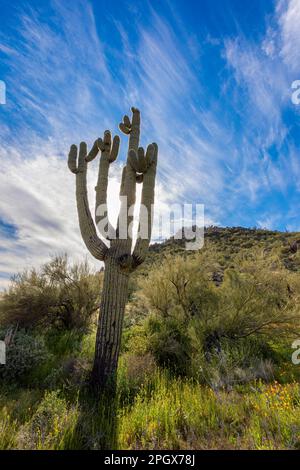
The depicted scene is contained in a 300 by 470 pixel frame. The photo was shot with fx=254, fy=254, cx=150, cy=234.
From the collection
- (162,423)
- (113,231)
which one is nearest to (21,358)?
(113,231)

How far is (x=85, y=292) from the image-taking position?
884cm

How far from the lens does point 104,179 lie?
6246mm

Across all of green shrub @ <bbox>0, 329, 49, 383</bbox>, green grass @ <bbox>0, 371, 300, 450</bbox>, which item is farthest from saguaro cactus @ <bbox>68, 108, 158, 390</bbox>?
green shrub @ <bbox>0, 329, 49, 383</bbox>

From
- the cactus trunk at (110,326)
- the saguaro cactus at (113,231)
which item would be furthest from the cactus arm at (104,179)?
the cactus trunk at (110,326)

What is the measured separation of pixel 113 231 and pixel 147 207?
931mm

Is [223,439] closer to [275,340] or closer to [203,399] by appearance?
[203,399]

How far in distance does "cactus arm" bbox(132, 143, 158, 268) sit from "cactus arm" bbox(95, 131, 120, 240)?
67 cm

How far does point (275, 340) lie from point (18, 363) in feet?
21.2

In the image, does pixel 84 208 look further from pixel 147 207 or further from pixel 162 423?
pixel 162 423

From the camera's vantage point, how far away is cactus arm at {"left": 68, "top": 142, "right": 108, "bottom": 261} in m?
5.50

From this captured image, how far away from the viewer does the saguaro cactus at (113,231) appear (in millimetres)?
4906

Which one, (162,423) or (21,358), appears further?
(21,358)

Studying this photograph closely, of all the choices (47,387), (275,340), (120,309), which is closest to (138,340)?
(120,309)

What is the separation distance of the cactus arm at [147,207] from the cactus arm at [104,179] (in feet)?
2.20
